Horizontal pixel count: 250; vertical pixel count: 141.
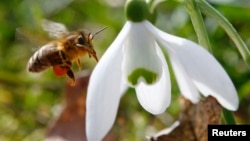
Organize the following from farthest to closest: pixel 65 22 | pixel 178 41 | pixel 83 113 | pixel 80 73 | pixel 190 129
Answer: pixel 65 22 → pixel 80 73 → pixel 83 113 → pixel 190 129 → pixel 178 41

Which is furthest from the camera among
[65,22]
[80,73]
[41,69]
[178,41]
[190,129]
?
[65,22]

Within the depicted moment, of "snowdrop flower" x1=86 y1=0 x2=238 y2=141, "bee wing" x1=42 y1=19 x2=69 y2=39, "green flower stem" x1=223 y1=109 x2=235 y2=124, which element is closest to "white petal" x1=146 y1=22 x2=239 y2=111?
"snowdrop flower" x1=86 y1=0 x2=238 y2=141

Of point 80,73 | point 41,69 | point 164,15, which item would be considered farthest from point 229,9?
point 41,69

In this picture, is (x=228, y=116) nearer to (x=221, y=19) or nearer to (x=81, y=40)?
(x=221, y=19)

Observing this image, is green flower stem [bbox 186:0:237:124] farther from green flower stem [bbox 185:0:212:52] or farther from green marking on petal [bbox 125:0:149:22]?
green marking on petal [bbox 125:0:149:22]

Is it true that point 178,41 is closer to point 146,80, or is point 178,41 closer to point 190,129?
point 146,80

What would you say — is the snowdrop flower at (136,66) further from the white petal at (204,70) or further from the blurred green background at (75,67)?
the blurred green background at (75,67)

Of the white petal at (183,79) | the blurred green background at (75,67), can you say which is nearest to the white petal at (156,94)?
the white petal at (183,79)
